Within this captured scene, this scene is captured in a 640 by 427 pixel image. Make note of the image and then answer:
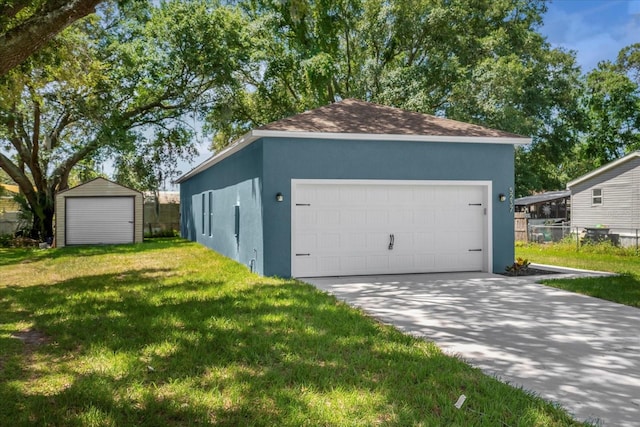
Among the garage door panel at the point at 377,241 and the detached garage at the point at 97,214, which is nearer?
the garage door panel at the point at 377,241

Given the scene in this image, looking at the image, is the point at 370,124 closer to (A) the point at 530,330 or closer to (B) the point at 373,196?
(B) the point at 373,196

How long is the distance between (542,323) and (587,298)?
2.09 meters

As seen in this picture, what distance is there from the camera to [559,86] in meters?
22.9

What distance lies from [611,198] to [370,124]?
16838 mm

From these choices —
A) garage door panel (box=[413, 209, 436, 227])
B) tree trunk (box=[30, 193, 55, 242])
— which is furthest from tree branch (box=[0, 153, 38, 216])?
garage door panel (box=[413, 209, 436, 227])

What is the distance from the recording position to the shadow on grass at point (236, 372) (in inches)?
130

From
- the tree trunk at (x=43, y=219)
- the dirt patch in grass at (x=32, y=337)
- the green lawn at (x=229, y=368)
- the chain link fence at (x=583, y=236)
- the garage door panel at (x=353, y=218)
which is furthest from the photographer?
the tree trunk at (x=43, y=219)

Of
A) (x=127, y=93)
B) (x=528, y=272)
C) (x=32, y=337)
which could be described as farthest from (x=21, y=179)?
(x=528, y=272)

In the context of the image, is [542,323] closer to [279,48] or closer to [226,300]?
[226,300]

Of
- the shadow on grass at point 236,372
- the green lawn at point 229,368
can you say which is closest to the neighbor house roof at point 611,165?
the green lawn at point 229,368

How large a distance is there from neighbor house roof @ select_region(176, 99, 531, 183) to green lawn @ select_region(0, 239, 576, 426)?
3279mm

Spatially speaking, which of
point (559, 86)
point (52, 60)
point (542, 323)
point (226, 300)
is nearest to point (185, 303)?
point (226, 300)

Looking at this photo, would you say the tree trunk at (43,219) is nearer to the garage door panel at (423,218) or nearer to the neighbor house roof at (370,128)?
the neighbor house roof at (370,128)

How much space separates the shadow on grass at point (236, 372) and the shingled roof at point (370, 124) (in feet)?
13.5
